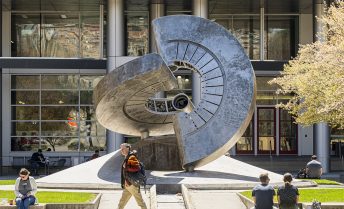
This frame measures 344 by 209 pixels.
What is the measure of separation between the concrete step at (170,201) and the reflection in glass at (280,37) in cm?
2503

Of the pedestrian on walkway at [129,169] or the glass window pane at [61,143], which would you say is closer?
the pedestrian on walkway at [129,169]

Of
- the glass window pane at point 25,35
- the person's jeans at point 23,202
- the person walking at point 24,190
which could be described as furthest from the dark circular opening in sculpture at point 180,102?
the glass window pane at point 25,35

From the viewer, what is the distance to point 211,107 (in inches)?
917

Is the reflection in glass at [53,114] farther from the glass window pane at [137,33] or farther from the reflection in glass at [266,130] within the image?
the reflection in glass at [266,130]

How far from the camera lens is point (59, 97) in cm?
4331

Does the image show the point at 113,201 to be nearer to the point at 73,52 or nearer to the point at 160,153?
the point at 160,153

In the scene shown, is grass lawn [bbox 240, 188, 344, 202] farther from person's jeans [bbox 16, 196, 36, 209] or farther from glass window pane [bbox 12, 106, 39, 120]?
glass window pane [bbox 12, 106, 39, 120]

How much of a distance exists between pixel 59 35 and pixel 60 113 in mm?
4291

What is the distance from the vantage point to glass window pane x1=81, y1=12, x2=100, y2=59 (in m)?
43.5

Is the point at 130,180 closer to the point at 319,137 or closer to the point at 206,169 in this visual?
the point at 206,169

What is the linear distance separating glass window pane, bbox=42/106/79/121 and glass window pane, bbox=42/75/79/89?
1.12m

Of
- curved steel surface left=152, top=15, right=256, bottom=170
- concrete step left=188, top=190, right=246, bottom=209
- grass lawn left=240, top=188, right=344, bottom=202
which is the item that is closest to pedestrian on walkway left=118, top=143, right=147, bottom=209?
concrete step left=188, top=190, right=246, bottom=209

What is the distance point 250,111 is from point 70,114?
21.5m

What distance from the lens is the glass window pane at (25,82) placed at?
4316 cm
